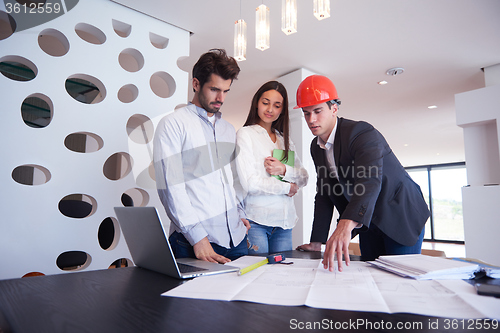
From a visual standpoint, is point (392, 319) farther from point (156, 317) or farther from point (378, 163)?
point (378, 163)

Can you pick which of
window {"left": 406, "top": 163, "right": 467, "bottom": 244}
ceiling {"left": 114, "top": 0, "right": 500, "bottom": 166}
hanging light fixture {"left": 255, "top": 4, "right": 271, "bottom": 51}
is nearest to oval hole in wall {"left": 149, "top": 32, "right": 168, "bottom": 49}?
ceiling {"left": 114, "top": 0, "right": 500, "bottom": 166}

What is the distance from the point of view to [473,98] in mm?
4164

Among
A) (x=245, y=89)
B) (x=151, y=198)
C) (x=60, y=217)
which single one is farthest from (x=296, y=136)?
(x=60, y=217)

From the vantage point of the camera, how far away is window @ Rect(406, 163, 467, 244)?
454 inches

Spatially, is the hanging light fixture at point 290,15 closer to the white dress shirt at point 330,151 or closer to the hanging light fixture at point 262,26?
the hanging light fixture at point 262,26

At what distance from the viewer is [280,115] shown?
2068 millimetres

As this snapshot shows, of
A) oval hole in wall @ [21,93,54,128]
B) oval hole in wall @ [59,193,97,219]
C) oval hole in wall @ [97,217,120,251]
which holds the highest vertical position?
oval hole in wall @ [21,93,54,128]

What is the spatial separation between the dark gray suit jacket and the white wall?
1.78m

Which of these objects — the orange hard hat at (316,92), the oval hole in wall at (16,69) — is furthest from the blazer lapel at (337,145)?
the oval hole in wall at (16,69)

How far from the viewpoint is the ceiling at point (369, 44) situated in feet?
9.59

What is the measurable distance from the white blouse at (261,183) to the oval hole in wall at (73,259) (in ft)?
4.91

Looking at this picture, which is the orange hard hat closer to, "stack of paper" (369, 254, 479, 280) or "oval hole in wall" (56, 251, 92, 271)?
"stack of paper" (369, 254, 479, 280)

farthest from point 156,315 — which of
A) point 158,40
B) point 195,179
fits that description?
point 158,40

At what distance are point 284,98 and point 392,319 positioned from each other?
1624mm
